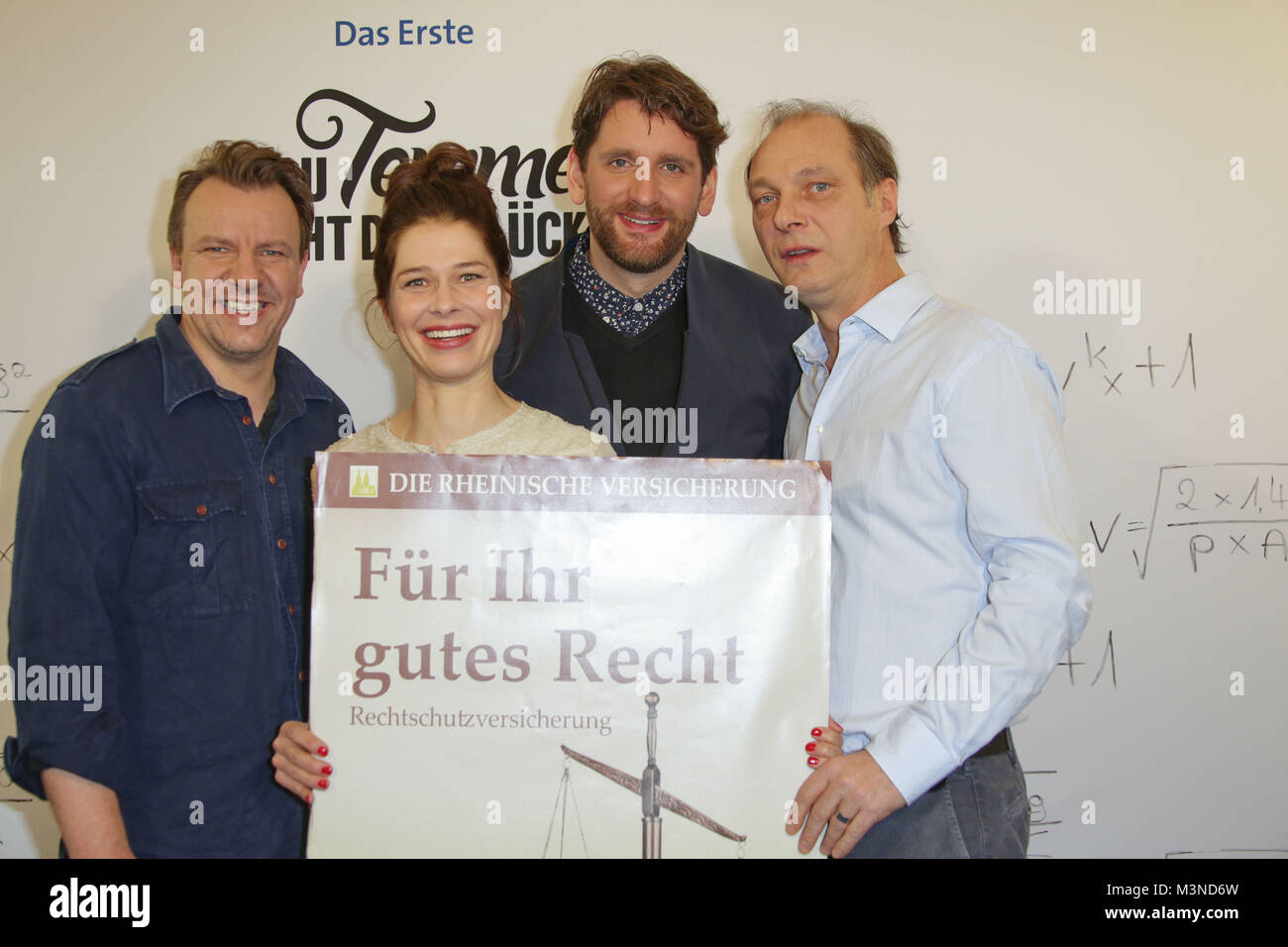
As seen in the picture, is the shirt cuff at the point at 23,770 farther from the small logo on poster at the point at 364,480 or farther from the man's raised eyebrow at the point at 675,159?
the man's raised eyebrow at the point at 675,159

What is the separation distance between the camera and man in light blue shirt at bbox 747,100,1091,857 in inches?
62.8

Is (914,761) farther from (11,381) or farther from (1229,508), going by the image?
(11,381)

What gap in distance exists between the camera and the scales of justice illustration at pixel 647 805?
1.56 m

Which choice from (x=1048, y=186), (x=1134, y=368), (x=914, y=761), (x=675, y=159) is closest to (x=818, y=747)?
(x=914, y=761)

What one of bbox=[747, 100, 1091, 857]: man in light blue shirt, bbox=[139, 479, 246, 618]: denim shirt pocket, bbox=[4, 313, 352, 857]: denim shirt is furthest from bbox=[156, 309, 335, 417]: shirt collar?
bbox=[747, 100, 1091, 857]: man in light blue shirt

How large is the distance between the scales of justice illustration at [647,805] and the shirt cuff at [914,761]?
0.90 feet

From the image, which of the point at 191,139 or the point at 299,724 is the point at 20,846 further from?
the point at 191,139

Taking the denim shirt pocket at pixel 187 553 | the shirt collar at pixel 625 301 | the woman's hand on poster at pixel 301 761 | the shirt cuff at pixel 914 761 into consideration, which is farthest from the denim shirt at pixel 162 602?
the shirt cuff at pixel 914 761

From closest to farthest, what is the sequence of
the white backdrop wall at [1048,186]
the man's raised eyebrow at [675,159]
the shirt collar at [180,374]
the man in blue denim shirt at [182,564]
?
the man in blue denim shirt at [182,564] < the shirt collar at [180,374] < the man's raised eyebrow at [675,159] < the white backdrop wall at [1048,186]

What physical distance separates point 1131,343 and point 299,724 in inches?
94.0

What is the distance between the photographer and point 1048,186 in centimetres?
270

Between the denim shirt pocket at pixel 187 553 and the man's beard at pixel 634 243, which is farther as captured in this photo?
the man's beard at pixel 634 243

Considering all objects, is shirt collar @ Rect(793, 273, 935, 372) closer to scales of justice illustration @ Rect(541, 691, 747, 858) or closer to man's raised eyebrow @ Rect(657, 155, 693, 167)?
man's raised eyebrow @ Rect(657, 155, 693, 167)

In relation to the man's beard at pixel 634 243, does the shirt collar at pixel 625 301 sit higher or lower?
lower
